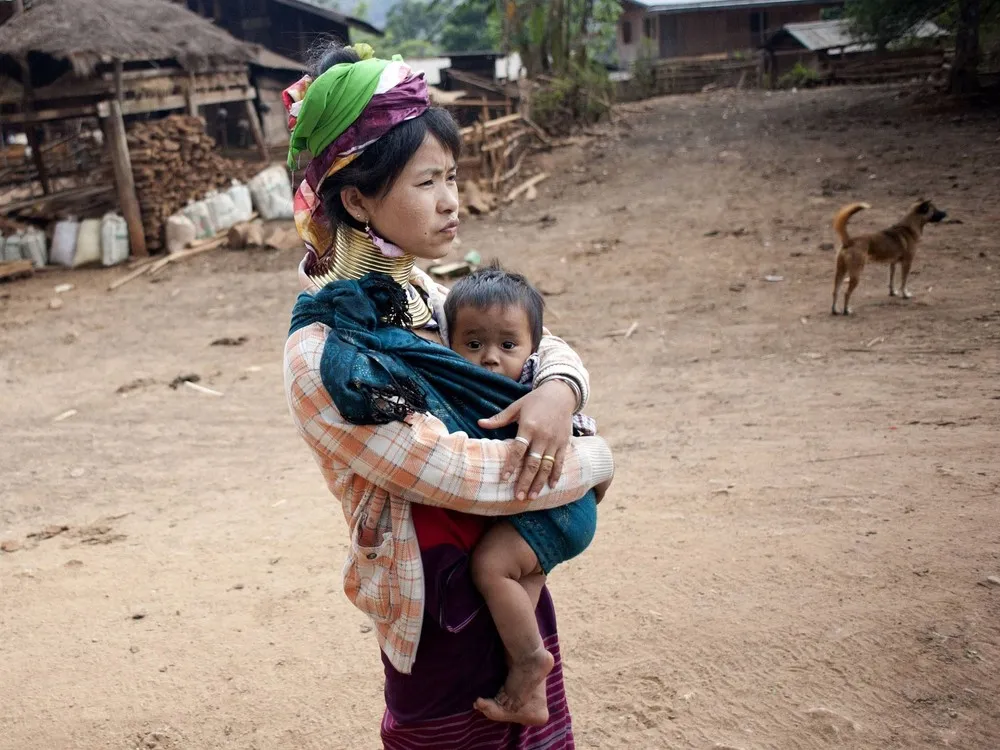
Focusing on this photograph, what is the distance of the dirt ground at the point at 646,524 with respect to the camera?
272cm

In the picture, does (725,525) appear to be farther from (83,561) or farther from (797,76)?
(797,76)

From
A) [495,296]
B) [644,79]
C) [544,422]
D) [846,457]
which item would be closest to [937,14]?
[846,457]

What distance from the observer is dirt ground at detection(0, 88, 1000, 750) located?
2723 millimetres

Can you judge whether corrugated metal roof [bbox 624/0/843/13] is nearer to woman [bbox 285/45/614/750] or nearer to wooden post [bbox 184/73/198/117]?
wooden post [bbox 184/73/198/117]

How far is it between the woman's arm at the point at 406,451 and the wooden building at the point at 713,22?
108 ft

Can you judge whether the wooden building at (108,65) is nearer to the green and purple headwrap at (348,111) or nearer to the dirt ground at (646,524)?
the dirt ground at (646,524)

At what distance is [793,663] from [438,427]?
182cm

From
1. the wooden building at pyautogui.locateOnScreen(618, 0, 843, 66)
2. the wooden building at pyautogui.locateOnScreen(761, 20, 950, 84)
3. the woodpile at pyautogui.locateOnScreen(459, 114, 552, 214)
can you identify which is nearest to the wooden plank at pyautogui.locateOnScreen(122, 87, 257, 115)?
the woodpile at pyautogui.locateOnScreen(459, 114, 552, 214)

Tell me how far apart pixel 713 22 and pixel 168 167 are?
27.9 m

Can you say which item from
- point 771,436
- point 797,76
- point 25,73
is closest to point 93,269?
point 25,73

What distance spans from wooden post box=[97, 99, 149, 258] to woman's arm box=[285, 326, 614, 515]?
38.4 ft

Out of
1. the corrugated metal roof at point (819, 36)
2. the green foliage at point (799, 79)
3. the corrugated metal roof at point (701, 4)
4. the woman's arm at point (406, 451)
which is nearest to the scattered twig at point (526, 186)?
the woman's arm at point (406, 451)

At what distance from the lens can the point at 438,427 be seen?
140 centimetres

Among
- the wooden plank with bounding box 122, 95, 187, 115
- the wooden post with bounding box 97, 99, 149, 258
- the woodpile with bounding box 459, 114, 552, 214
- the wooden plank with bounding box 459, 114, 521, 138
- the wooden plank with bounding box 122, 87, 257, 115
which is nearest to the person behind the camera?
the wooden post with bounding box 97, 99, 149, 258
